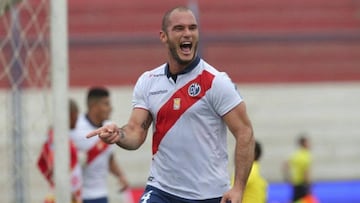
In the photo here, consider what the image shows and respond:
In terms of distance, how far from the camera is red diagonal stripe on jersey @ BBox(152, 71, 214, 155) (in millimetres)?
5789

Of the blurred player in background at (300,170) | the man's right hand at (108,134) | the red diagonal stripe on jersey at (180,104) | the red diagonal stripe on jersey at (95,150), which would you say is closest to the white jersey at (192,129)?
the red diagonal stripe on jersey at (180,104)

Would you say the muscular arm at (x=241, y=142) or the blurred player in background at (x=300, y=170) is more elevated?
the muscular arm at (x=241, y=142)

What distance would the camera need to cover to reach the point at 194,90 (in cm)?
581

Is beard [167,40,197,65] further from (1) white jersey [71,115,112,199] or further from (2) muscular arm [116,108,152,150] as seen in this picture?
(1) white jersey [71,115,112,199]

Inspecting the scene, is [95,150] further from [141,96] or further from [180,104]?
[180,104]

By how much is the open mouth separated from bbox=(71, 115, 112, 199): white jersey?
4.31 meters

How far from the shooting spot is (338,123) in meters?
19.9

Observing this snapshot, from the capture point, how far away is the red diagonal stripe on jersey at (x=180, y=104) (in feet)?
19.0

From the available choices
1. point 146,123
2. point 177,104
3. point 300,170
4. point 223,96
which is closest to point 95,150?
point 146,123

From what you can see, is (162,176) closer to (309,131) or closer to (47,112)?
(47,112)

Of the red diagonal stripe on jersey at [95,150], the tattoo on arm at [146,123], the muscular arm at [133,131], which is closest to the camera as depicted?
the muscular arm at [133,131]

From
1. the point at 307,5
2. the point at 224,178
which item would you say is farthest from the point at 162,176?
the point at 307,5

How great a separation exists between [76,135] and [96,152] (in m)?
0.28

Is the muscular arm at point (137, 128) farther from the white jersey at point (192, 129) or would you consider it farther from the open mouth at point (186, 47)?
the open mouth at point (186, 47)
